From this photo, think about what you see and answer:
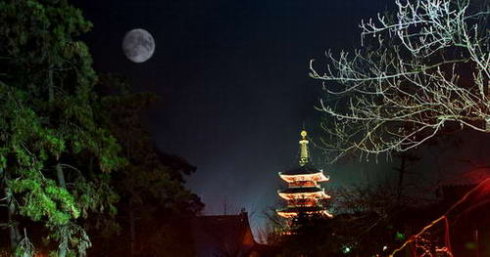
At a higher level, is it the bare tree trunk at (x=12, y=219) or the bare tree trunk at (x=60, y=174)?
the bare tree trunk at (x=60, y=174)

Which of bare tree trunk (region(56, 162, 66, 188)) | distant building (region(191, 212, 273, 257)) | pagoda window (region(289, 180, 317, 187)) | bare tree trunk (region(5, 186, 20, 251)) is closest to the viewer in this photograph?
bare tree trunk (region(5, 186, 20, 251))

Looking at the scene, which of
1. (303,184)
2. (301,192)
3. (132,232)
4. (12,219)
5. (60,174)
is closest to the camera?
(12,219)

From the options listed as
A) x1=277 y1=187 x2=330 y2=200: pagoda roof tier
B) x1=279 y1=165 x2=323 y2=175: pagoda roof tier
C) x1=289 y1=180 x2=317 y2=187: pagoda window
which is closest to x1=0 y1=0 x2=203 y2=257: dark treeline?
x1=277 y1=187 x2=330 y2=200: pagoda roof tier

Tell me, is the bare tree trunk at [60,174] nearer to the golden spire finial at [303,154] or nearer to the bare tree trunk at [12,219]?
the bare tree trunk at [12,219]

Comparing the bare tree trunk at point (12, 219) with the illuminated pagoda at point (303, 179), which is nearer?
the bare tree trunk at point (12, 219)

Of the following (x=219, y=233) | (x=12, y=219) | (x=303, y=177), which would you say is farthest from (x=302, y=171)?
(x=12, y=219)

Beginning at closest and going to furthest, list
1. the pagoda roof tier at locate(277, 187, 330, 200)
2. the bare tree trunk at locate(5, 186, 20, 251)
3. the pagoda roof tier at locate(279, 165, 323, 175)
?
the bare tree trunk at locate(5, 186, 20, 251) < the pagoda roof tier at locate(277, 187, 330, 200) < the pagoda roof tier at locate(279, 165, 323, 175)

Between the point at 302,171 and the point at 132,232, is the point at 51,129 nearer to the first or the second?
the point at 132,232

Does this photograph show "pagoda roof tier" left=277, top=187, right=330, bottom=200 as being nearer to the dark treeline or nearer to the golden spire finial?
the golden spire finial

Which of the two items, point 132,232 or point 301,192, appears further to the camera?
point 301,192

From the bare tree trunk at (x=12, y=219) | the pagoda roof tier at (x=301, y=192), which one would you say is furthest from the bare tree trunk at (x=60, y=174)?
the pagoda roof tier at (x=301, y=192)

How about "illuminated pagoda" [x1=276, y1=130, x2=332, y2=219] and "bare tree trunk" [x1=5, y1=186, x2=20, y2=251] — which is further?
"illuminated pagoda" [x1=276, y1=130, x2=332, y2=219]

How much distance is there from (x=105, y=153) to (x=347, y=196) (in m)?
6.05

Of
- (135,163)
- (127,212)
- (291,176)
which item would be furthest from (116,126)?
(291,176)
